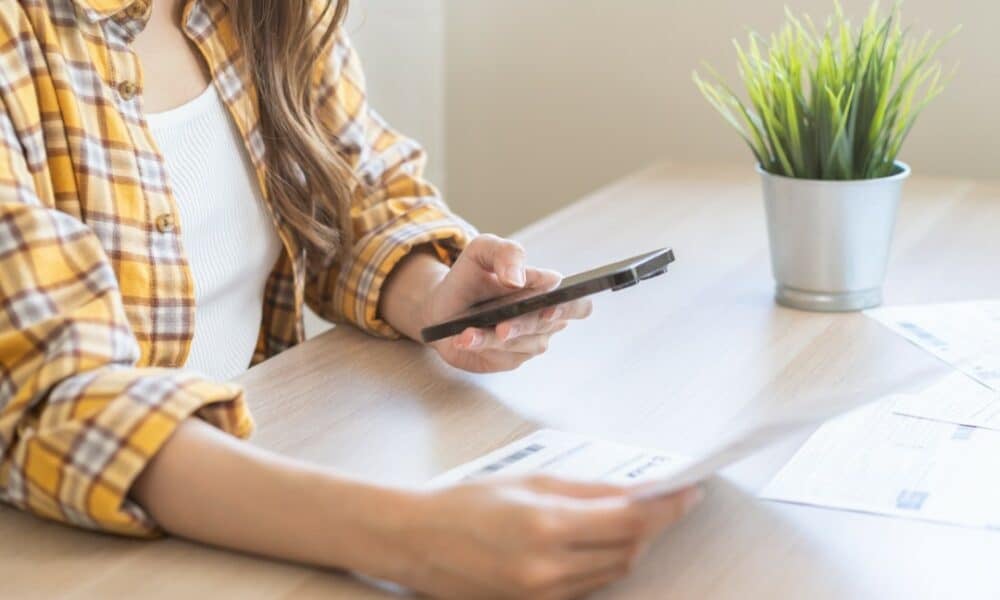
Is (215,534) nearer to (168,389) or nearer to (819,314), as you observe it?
(168,389)

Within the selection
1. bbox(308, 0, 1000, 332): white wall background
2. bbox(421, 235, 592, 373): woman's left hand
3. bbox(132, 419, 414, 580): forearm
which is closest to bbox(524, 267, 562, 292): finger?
bbox(421, 235, 592, 373): woman's left hand

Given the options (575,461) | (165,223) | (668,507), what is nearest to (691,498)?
(668,507)

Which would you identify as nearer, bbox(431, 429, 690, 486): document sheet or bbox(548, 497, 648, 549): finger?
bbox(548, 497, 648, 549): finger

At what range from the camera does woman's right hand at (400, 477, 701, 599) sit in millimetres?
625

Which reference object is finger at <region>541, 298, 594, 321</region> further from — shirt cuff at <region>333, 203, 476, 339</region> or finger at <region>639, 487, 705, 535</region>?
finger at <region>639, 487, 705, 535</region>

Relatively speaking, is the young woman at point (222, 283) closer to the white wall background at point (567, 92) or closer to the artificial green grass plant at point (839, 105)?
the artificial green grass plant at point (839, 105)

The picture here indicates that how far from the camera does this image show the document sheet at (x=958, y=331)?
39.7 inches

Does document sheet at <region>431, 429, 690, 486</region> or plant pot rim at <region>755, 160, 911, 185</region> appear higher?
plant pot rim at <region>755, 160, 911, 185</region>

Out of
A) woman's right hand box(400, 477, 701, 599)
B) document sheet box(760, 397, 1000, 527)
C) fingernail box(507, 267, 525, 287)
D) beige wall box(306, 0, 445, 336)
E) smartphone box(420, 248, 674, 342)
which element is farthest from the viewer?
beige wall box(306, 0, 445, 336)

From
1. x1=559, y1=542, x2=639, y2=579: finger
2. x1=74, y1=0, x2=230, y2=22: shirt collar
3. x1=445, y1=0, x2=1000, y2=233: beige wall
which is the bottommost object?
x1=445, y1=0, x2=1000, y2=233: beige wall

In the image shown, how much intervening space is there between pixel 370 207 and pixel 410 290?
0.43ft

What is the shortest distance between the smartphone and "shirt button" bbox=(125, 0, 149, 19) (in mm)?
316

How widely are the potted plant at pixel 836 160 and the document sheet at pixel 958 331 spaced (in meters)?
0.04

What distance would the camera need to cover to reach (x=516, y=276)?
3.22 feet
